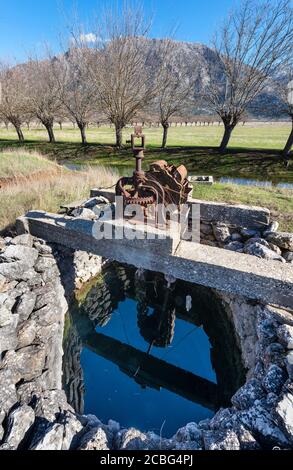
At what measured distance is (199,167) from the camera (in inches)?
Result: 707

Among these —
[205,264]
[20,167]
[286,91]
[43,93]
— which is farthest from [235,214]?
[43,93]

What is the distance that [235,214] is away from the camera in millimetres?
5840

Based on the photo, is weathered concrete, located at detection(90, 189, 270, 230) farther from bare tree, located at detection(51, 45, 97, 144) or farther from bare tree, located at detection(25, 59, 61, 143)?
bare tree, located at detection(25, 59, 61, 143)

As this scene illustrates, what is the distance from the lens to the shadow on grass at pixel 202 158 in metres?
17.0

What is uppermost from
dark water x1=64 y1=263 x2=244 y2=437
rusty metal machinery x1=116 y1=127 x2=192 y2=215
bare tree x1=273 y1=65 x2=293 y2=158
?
bare tree x1=273 y1=65 x2=293 y2=158

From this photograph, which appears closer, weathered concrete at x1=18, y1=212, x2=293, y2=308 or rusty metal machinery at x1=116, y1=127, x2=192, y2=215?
weathered concrete at x1=18, y1=212, x2=293, y2=308

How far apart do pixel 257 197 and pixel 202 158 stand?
12.9 meters

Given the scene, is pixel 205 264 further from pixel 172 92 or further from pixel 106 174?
pixel 172 92

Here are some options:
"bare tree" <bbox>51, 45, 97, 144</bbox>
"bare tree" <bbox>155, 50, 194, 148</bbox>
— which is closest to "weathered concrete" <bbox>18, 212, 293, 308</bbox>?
"bare tree" <bbox>155, 50, 194, 148</bbox>

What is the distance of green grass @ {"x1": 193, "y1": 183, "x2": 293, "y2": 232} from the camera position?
647cm

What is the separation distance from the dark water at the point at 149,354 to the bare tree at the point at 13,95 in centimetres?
2591

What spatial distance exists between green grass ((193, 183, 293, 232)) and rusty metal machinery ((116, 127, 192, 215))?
253 cm

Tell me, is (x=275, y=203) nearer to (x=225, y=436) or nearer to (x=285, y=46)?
(x=225, y=436)

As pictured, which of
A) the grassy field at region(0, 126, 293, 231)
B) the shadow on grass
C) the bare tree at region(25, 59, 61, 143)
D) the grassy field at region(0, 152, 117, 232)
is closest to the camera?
the grassy field at region(0, 152, 117, 232)
